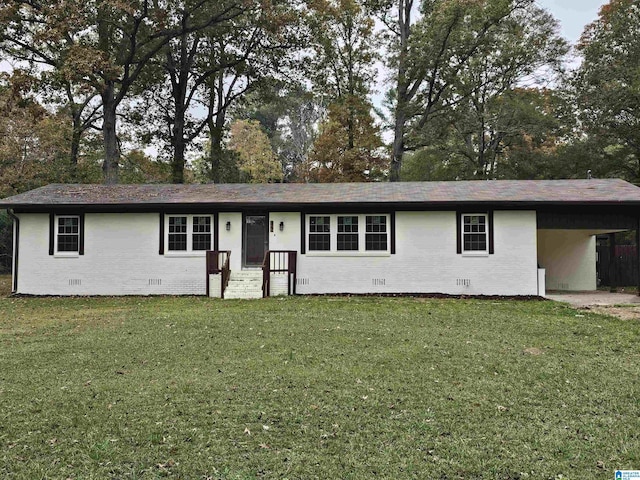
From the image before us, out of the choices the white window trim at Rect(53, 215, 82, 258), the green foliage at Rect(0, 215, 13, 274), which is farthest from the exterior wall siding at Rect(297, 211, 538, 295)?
the green foliage at Rect(0, 215, 13, 274)

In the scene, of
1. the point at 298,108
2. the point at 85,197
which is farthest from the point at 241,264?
the point at 298,108

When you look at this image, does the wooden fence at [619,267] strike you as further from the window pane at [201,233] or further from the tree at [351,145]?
the window pane at [201,233]

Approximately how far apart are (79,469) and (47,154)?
2449 centimetres

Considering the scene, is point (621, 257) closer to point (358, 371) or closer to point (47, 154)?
point (358, 371)

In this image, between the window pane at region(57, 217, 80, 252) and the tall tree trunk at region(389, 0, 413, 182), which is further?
the tall tree trunk at region(389, 0, 413, 182)

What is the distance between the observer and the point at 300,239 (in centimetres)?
1384

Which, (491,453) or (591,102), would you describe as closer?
(491,453)

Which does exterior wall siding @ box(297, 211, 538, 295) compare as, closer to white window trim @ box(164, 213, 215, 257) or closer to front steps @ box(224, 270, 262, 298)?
front steps @ box(224, 270, 262, 298)

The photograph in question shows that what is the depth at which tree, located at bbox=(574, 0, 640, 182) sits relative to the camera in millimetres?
20297

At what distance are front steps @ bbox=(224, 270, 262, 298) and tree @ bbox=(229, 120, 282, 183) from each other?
19216 millimetres

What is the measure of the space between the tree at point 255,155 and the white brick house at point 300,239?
18.7 meters

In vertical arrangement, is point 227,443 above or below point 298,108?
below

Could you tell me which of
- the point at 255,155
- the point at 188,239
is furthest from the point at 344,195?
the point at 255,155

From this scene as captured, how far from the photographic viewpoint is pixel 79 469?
329 cm
